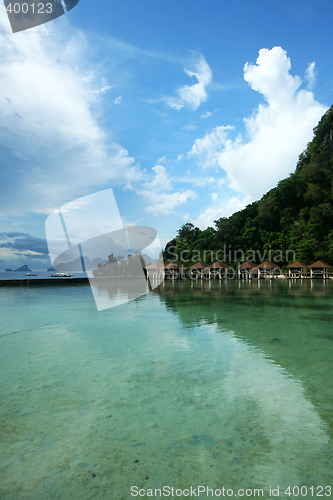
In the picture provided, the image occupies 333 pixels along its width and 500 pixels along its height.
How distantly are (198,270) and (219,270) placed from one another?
2.57 m

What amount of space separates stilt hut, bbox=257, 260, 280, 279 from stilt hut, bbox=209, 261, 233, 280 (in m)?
2.92

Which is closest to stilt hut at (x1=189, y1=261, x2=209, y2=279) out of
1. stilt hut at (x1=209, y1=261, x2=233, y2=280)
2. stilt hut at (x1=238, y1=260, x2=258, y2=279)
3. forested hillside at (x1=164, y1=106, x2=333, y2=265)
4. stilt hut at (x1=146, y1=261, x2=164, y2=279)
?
stilt hut at (x1=209, y1=261, x2=233, y2=280)

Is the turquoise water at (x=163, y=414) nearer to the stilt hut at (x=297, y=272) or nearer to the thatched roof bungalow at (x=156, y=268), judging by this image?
the stilt hut at (x=297, y=272)

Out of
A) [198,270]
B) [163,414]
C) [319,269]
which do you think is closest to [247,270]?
[198,270]

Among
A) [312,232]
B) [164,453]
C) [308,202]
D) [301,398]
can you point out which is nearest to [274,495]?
[164,453]

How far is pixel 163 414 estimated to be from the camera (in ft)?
8.81

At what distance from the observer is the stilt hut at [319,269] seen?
85.0ft

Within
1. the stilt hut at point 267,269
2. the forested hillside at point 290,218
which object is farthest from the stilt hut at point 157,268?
the stilt hut at point 267,269

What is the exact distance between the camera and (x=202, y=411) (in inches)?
107

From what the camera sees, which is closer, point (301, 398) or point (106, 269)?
point (301, 398)

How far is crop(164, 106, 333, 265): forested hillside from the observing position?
32.8 m

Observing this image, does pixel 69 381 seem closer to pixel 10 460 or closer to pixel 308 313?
pixel 10 460

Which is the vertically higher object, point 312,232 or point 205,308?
point 312,232

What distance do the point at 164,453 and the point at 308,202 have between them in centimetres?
3970
